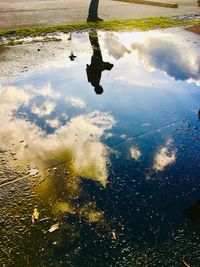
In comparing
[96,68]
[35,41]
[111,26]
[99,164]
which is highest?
[111,26]

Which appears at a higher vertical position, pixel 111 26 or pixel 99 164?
pixel 111 26

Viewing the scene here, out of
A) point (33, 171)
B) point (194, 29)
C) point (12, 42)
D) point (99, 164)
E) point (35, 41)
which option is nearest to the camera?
point (33, 171)

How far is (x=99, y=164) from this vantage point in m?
4.21

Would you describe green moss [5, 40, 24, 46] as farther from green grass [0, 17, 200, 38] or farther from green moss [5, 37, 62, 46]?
green grass [0, 17, 200, 38]

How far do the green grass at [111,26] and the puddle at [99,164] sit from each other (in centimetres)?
372

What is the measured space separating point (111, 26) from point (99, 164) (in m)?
9.96

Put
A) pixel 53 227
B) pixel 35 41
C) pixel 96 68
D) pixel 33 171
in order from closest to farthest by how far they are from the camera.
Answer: pixel 53 227 < pixel 33 171 < pixel 96 68 < pixel 35 41

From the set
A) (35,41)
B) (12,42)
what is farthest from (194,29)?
(12,42)

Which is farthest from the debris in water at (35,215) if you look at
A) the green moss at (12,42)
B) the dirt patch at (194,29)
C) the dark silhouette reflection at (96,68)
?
the dirt patch at (194,29)

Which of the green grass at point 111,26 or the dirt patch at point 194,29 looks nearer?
the green grass at point 111,26

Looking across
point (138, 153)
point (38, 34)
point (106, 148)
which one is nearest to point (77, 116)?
point (106, 148)

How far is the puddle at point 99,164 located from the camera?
10.0ft

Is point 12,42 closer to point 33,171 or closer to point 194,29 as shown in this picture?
point 33,171

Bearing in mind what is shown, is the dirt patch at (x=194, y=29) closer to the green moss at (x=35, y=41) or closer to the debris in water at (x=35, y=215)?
the green moss at (x=35, y=41)
